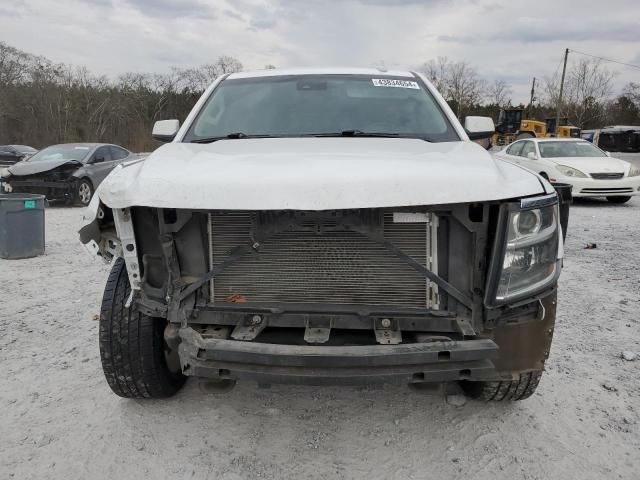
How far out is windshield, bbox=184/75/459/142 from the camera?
313 centimetres

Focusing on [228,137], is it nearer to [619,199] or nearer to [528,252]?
[528,252]

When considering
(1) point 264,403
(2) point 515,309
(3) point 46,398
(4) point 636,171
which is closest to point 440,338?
(2) point 515,309

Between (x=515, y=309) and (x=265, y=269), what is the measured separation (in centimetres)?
114

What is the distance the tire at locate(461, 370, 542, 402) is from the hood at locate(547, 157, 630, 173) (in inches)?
372

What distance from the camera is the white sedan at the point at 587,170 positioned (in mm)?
10461

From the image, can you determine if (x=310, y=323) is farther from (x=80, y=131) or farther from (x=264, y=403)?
(x=80, y=131)

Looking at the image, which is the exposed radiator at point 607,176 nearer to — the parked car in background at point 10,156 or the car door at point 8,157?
the parked car in background at point 10,156

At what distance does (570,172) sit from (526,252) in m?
9.80

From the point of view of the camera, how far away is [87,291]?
4.90 meters

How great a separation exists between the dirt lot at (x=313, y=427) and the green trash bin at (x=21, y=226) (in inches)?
116

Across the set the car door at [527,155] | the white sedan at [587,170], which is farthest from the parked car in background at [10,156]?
the white sedan at [587,170]

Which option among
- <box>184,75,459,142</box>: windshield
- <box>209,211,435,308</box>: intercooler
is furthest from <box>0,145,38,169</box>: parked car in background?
<box>209,211,435,308</box>: intercooler

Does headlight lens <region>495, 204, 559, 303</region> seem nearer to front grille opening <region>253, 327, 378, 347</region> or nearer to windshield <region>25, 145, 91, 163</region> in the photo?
front grille opening <region>253, 327, 378, 347</region>

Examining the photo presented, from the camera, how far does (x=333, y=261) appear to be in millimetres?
2244
